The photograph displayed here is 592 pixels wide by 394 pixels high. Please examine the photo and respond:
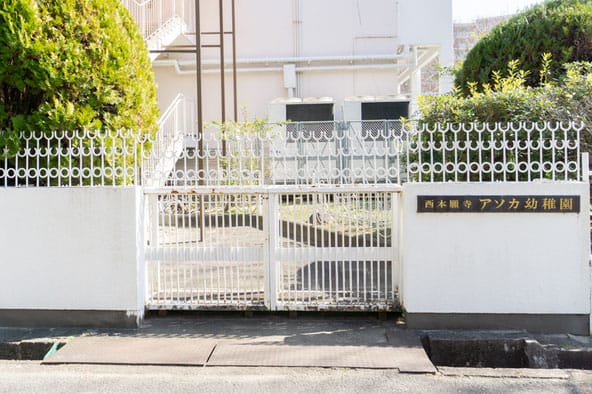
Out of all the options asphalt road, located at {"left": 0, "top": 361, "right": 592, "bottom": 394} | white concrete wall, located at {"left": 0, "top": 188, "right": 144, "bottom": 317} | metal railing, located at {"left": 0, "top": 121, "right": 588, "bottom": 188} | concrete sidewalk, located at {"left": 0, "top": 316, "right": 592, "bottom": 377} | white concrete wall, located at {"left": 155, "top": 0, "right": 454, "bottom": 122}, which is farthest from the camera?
white concrete wall, located at {"left": 155, "top": 0, "right": 454, "bottom": 122}

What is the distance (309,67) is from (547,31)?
10.8m

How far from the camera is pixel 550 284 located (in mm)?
5539

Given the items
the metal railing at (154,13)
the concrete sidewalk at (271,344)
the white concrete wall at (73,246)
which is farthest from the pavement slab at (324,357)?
the metal railing at (154,13)

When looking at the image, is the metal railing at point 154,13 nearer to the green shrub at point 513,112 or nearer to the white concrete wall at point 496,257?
the green shrub at point 513,112

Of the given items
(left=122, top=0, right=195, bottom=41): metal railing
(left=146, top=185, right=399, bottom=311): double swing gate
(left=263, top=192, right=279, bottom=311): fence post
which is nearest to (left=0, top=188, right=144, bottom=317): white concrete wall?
(left=146, top=185, right=399, bottom=311): double swing gate

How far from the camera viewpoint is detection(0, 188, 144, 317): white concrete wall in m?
5.82

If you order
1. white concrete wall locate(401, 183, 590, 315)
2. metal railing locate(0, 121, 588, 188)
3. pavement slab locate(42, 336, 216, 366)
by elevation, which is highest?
metal railing locate(0, 121, 588, 188)

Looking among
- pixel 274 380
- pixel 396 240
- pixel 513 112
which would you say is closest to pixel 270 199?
pixel 396 240

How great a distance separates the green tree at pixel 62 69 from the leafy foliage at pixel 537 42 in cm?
514

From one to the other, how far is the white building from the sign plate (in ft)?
44.4

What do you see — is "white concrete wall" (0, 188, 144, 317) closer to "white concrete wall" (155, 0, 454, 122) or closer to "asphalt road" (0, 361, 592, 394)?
"asphalt road" (0, 361, 592, 394)

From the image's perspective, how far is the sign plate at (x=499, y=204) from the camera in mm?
5445

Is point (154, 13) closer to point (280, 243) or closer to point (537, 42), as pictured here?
point (537, 42)

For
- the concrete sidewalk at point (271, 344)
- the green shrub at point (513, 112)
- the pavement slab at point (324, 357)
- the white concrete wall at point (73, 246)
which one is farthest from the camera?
the green shrub at point (513, 112)
